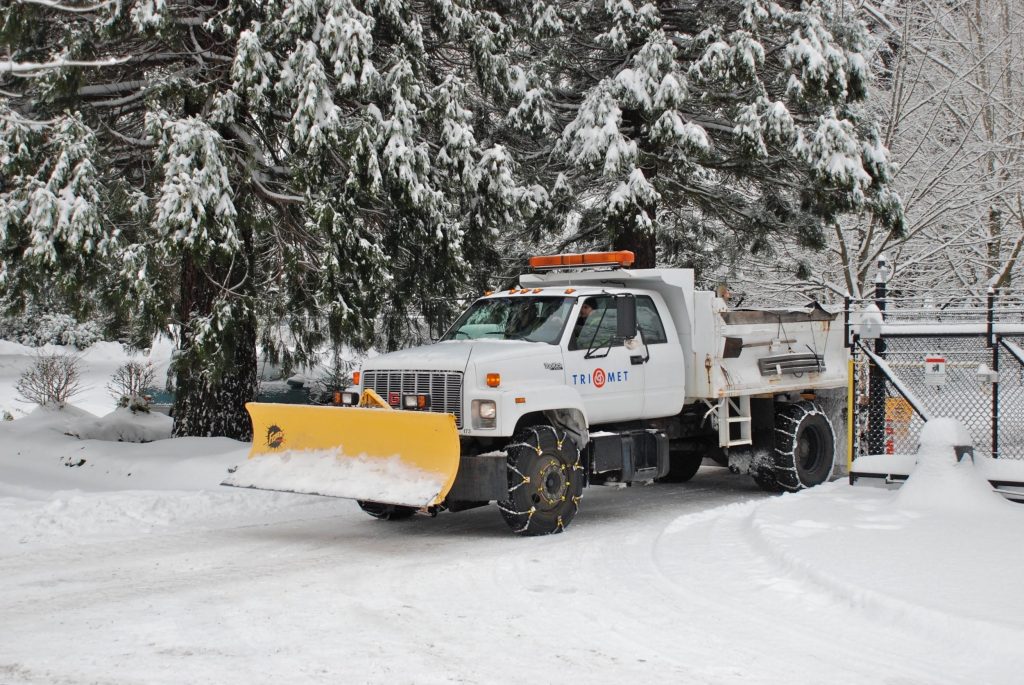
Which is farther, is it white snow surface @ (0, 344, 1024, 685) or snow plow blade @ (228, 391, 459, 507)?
snow plow blade @ (228, 391, 459, 507)

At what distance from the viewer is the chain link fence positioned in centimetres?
1032

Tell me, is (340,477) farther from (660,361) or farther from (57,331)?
(57,331)

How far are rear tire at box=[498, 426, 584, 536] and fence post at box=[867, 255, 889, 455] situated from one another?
12.3 ft

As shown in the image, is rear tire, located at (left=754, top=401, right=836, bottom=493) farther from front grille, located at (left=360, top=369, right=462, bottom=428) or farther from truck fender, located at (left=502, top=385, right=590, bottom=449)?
front grille, located at (left=360, top=369, right=462, bottom=428)

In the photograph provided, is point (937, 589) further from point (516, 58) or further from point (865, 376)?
point (516, 58)

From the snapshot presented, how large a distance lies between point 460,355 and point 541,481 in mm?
1351

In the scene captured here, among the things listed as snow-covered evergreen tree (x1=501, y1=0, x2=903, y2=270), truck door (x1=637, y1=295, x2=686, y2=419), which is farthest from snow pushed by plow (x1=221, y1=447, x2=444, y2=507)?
snow-covered evergreen tree (x1=501, y1=0, x2=903, y2=270)

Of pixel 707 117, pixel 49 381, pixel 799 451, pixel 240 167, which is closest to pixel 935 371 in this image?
pixel 799 451

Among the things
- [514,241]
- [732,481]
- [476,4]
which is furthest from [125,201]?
[732,481]

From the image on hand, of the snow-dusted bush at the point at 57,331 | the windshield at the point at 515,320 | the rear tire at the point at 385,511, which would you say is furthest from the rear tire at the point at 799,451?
the snow-dusted bush at the point at 57,331

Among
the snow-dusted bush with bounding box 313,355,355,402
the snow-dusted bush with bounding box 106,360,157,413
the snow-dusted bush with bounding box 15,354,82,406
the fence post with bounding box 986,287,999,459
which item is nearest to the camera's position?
the fence post with bounding box 986,287,999,459

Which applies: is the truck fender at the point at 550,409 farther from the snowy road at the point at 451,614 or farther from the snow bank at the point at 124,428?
the snow bank at the point at 124,428

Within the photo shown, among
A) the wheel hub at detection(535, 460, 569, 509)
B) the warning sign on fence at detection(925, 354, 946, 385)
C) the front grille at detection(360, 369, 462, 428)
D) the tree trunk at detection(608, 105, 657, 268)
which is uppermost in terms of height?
the tree trunk at detection(608, 105, 657, 268)

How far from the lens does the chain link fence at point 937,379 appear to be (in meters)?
10.3
